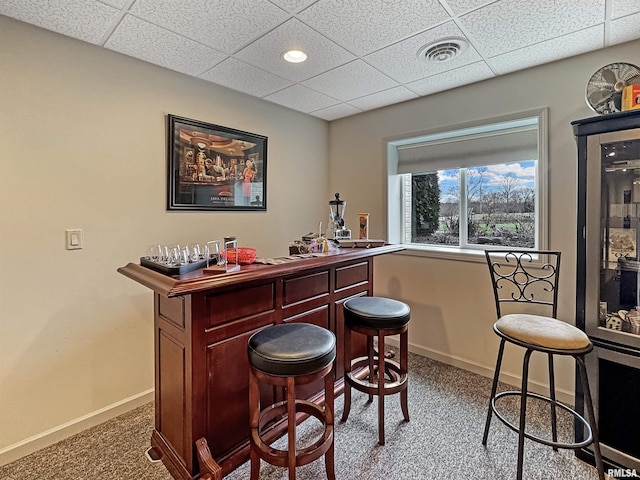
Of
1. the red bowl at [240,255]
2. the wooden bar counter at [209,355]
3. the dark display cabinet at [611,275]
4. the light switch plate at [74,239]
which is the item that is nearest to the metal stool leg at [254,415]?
the wooden bar counter at [209,355]

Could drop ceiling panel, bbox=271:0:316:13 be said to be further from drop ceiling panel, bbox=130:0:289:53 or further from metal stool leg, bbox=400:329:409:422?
metal stool leg, bbox=400:329:409:422

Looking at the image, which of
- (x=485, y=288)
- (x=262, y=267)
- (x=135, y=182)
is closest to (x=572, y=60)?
(x=485, y=288)

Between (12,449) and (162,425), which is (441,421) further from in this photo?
(12,449)

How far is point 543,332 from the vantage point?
5.35 ft

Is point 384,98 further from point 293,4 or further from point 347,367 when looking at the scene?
point 347,367

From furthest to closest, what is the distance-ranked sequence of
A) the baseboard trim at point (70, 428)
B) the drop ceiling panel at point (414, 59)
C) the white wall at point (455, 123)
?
the white wall at point (455, 123) < the drop ceiling panel at point (414, 59) < the baseboard trim at point (70, 428)

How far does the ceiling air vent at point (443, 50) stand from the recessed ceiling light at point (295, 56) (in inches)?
30.9

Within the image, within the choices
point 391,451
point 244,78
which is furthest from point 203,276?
point 244,78

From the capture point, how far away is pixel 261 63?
2.36 metres

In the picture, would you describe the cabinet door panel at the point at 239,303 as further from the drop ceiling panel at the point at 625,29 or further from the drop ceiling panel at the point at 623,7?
the drop ceiling panel at the point at 625,29

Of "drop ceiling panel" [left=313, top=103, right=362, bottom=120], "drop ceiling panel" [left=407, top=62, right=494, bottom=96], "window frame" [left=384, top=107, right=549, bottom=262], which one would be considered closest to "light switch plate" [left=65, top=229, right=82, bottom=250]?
"window frame" [left=384, top=107, right=549, bottom=262]

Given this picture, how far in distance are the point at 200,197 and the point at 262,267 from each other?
51.6 inches

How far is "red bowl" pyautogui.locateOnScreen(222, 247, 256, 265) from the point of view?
5.78ft

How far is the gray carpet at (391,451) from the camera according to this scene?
175 cm
